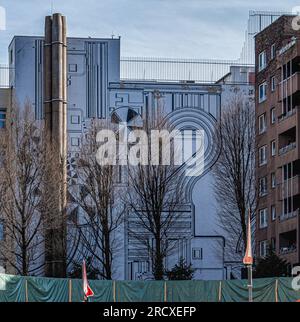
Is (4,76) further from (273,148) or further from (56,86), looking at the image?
(273,148)

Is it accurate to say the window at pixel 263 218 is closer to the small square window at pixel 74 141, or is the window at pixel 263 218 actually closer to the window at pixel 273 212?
the window at pixel 273 212

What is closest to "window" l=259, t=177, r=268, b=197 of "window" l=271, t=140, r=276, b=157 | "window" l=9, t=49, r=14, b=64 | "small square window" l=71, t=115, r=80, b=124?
"window" l=271, t=140, r=276, b=157

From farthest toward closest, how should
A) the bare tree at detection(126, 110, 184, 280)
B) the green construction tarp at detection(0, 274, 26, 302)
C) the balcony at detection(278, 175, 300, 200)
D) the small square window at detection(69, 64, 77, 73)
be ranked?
the small square window at detection(69, 64, 77, 73), the balcony at detection(278, 175, 300, 200), the bare tree at detection(126, 110, 184, 280), the green construction tarp at detection(0, 274, 26, 302)

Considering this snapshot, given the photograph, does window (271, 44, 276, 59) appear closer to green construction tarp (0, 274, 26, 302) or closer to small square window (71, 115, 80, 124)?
small square window (71, 115, 80, 124)

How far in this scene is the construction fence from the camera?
28.3 m

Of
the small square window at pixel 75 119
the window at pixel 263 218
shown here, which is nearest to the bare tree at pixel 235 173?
the window at pixel 263 218

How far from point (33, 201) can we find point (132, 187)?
216 inches

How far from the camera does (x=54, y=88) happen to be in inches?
1796

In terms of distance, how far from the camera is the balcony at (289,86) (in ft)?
149

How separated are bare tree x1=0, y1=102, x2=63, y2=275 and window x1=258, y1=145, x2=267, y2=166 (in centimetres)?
1210

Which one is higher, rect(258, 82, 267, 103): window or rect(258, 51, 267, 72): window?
rect(258, 51, 267, 72): window

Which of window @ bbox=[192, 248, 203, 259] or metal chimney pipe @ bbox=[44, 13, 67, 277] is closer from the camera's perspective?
metal chimney pipe @ bbox=[44, 13, 67, 277]

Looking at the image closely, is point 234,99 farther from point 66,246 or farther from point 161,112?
point 66,246
